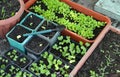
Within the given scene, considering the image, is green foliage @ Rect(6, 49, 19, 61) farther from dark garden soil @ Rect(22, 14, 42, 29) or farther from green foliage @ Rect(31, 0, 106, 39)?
green foliage @ Rect(31, 0, 106, 39)

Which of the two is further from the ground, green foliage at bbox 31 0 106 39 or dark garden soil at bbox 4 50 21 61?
green foliage at bbox 31 0 106 39

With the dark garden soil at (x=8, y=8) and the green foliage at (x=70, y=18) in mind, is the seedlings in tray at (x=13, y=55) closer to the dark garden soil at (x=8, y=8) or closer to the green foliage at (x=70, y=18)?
the dark garden soil at (x=8, y=8)

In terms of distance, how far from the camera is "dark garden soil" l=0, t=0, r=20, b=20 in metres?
2.55

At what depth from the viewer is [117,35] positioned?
101 inches

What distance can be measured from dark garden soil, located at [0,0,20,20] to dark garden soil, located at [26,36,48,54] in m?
0.32

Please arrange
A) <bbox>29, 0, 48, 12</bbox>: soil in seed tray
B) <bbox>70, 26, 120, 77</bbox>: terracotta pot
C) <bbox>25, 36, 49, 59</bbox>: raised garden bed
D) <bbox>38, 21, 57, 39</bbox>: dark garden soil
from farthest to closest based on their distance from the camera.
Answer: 1. <bbox>29, 0, 48, 12</bbox>: soil in seed tray
2. <bbox>38, 21, 57, 39</bbox>: dark garden soil
3. <bbox>25, 36, 49, 59</bbox>: raised garden bed
4. <bbox>70, 26, 120, 77</bbox>: terracotta pot

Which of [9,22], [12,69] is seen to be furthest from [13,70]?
[9,22]

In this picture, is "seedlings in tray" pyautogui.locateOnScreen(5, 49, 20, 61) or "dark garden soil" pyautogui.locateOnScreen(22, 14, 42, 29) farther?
"dark garden soil" pyautogui.locateOnScreen(22, 14, 42, 29)

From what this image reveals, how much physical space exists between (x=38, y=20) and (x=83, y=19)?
0.43 m

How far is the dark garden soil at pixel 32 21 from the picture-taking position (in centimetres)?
257

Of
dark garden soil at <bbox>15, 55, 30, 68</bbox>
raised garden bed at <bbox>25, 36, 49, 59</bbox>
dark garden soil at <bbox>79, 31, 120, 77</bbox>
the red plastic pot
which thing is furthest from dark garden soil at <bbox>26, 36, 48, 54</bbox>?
dark garden soil at <bbox>79, 31, 120, 77</bbox>

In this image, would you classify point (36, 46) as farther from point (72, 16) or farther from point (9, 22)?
point (72, 16)

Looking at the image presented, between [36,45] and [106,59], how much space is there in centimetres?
63

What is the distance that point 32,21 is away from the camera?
8.52 ft
